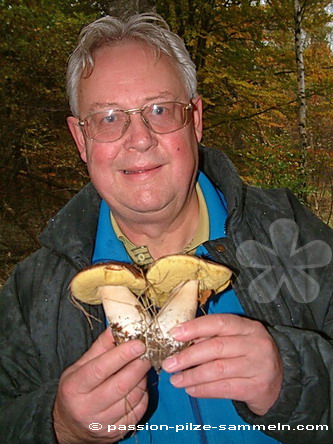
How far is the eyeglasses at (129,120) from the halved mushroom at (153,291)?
2.47 ft

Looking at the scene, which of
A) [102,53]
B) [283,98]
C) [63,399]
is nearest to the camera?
[63,399]

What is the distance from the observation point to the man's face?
184cm

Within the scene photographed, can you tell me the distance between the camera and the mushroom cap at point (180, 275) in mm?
1392

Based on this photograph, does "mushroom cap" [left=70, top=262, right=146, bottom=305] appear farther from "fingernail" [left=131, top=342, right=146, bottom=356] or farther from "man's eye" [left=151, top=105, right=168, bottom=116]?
"man's eye" [left=151, top=105, right=168, bottom=116]

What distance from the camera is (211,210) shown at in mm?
2154

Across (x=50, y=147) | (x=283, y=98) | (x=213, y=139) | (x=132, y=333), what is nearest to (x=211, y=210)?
(x=132, y=333)

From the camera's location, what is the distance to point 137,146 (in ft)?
5.97

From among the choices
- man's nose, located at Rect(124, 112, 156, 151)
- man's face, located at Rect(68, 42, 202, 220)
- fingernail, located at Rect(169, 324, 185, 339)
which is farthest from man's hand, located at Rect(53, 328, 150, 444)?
man's nose, located at Rect(124, 112, 156, 151)

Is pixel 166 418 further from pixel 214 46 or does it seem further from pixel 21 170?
pixel 214 46

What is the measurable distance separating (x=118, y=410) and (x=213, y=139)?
7.24 meters

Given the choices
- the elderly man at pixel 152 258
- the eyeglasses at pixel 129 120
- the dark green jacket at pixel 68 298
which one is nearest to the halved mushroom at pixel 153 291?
the elderly man at pixel 152 258

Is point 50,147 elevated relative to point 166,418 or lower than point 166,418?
elevated

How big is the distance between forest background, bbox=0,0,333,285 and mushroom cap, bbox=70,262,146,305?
335cm

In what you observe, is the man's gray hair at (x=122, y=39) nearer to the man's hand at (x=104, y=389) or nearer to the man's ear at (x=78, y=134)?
the man's ear at (x=78, y=134)
